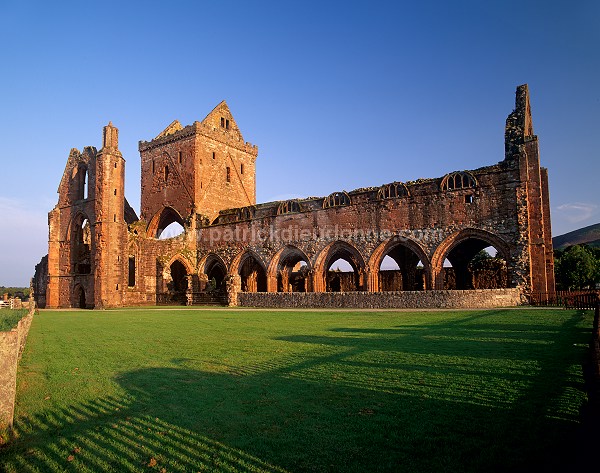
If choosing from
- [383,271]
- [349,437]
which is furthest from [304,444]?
[383,271]

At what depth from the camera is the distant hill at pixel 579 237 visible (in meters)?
85.8

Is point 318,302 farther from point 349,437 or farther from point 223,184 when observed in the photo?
point 223,184

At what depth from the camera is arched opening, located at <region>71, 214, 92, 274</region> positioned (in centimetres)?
3884

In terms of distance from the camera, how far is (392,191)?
27.7 metres

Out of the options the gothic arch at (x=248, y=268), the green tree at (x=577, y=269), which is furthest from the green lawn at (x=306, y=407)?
the green tree at (x=577, y=269)

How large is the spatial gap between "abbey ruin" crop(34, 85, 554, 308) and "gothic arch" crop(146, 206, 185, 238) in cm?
12

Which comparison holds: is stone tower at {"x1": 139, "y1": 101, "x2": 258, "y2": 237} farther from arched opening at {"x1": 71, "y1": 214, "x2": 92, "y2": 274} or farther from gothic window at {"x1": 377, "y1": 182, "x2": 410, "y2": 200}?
gothic window at {"x1": 377, "y1": 182, "x2": 410, "y2": 200}

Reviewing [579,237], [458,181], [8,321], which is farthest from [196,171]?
[579,237]

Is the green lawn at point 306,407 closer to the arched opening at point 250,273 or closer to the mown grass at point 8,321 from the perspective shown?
the mown grass at point 8,321

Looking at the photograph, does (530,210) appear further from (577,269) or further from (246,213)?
(577,269)

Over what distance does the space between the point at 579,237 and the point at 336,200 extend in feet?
256

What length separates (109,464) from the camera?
12.2ft

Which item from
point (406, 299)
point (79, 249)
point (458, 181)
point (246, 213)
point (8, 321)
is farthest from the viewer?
point (79, 249)

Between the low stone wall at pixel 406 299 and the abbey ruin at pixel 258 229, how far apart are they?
521mm
